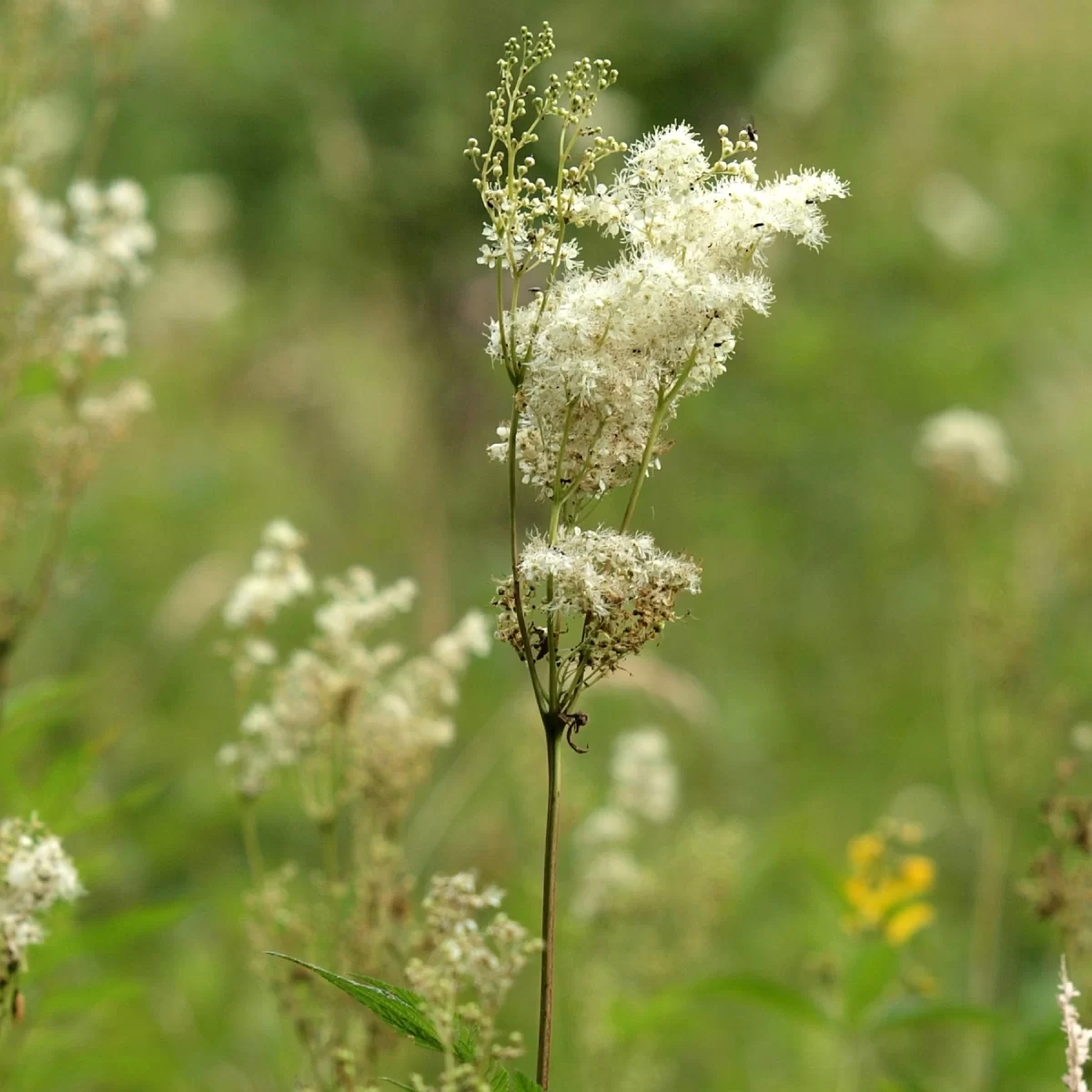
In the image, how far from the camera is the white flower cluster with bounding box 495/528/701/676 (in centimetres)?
166

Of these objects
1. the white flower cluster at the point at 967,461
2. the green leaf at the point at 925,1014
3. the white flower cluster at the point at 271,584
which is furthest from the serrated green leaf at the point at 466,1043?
the white flower cluster at the point at 967,461

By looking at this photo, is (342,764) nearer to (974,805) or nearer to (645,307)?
(645,307)

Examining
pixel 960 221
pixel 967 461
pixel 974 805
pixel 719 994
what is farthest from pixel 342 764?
A: pixel 960 221

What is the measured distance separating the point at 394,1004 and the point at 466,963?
0.13m

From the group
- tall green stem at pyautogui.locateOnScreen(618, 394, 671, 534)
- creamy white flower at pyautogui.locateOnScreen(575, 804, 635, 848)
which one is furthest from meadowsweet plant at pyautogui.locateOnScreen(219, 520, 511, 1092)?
creamy white flower at pyautogui.locateOnScreen(575, 804, 635, 848)

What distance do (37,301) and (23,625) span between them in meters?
0.76

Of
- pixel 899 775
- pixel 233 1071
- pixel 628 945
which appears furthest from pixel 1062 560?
pixel 233 1071

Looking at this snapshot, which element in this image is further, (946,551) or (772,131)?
(772,131)

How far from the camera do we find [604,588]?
5.46ft

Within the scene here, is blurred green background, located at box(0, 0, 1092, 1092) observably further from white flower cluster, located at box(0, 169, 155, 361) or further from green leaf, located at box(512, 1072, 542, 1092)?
green leaf, located at box(512, 1072, 542, 1092)

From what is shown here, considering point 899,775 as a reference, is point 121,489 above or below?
above

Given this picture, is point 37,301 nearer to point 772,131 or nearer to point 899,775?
→ point 899,775

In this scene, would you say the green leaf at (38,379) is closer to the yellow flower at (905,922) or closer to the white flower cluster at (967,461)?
the yellow flower at (905,922)

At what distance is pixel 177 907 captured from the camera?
2.42 m
